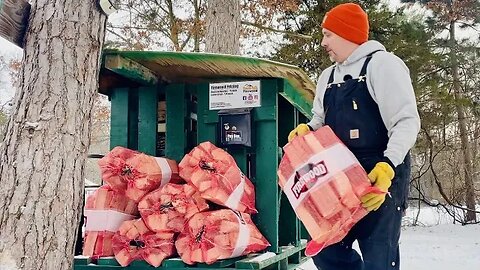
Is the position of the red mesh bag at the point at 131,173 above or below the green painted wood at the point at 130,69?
below

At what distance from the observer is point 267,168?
10.2 ft

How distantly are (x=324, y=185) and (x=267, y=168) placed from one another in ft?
3.44

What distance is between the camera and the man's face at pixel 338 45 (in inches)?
96.0

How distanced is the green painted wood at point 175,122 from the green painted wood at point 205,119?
16 centimetres

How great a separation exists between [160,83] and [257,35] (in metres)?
8.76

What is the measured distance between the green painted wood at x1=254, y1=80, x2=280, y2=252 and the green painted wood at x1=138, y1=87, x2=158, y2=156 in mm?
748

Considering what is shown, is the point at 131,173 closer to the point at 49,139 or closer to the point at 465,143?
the point at 49,139

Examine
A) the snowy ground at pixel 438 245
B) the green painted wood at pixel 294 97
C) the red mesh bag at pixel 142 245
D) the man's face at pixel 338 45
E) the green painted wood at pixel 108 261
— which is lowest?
the snowy ground at pixel 438 245

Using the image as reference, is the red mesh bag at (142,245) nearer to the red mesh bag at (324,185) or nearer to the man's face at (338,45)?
the red mesh bag at (324,185)

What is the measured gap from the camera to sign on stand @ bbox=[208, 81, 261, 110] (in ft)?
10.0

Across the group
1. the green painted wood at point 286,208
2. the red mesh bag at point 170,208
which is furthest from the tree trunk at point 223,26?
the red mesh bag at point 170,208

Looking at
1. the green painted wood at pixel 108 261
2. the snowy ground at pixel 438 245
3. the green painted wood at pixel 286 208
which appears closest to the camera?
the green painted wood at pixel 108 261

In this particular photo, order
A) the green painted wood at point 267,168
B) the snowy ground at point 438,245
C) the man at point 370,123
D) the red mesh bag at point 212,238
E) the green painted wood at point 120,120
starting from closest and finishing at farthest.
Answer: the man at point 370,123
the red mesh bag at point 212,238
the green painted wood at point 267,168
the green painted wood at point 120,120
the snowy ground at point 438,245

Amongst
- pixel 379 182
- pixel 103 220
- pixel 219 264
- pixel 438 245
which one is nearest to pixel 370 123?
pixel 379 182
